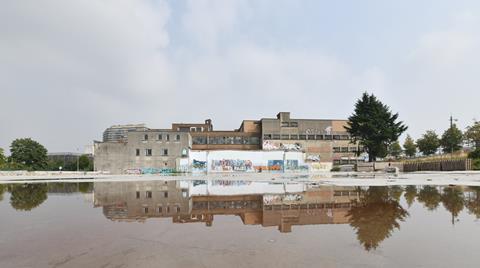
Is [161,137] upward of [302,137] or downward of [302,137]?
downward

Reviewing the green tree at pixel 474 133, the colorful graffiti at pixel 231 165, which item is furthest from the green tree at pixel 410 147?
the colorful graffiti at pixel 231 165

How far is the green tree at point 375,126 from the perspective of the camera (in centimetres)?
6286

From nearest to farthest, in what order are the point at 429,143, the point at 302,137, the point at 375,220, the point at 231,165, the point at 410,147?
A: the point at 375,220 → the point at 231,165 → the point at 429,143 → the point at 302,137 → the point at 410,147

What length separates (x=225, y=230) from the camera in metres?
8.58

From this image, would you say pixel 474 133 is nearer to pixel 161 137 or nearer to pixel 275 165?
pixel 275 165

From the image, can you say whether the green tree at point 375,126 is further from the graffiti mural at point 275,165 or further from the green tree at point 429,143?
the green tree at point 429,143

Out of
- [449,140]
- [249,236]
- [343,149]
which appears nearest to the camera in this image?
Answer: [249,236]

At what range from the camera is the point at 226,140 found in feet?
297

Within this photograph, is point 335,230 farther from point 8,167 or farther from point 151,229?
point 8,167

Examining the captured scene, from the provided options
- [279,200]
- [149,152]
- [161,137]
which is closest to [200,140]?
[161,137]

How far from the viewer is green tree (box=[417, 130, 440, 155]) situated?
82.6m

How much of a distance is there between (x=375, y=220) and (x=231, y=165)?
200ft

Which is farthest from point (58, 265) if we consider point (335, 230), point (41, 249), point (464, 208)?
point (464, 208)

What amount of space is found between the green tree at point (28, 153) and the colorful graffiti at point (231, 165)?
7327cm
